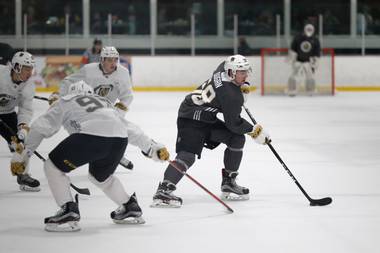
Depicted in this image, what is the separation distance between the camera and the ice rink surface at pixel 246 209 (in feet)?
14.8

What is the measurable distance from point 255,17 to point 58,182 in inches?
487

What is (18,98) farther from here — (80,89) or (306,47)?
(306,47)

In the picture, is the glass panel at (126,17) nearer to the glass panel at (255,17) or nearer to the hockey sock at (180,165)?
the glass panel at (255,17)

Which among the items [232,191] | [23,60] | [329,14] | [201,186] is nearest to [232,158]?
[232,191]

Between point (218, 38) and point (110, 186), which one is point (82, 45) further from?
point (110, 186)

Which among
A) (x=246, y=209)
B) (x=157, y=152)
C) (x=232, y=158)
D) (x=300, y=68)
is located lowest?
(x=246, y=209)


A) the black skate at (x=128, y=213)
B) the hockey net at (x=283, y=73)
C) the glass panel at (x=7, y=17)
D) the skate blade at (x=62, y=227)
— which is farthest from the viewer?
the glass panel at (x=7, y=17)

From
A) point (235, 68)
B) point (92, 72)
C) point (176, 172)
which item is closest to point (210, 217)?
point (176, 172)

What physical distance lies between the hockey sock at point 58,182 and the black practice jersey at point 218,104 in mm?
1204

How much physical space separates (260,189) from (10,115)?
195 centimetres

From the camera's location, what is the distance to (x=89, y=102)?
474 cm

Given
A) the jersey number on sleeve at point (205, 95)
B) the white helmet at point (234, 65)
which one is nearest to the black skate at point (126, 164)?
the jersey number on sleeve at point (205, 95)

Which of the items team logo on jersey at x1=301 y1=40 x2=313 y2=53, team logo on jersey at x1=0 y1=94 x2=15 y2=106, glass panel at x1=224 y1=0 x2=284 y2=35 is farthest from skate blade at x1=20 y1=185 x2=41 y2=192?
glass panel at x1=224 y1=0 x2=284 y2=35

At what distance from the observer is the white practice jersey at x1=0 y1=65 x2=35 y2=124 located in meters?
6.42
